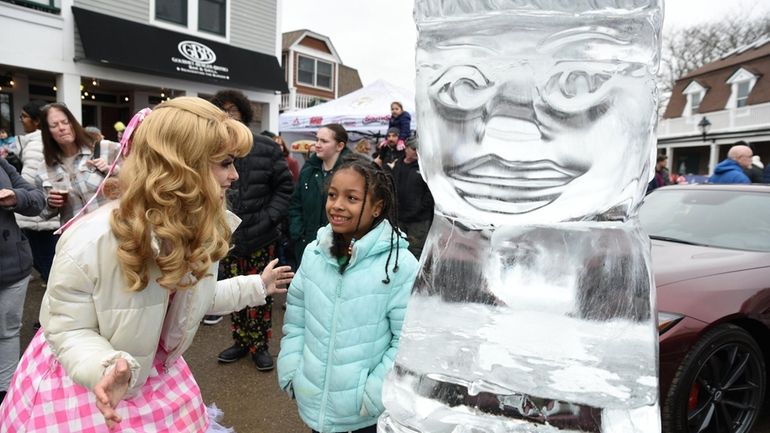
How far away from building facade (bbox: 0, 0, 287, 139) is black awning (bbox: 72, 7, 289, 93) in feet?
0.07

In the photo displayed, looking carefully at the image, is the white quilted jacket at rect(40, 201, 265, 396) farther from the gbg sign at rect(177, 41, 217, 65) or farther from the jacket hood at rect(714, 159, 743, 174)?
the gbg sign at rect(177, 41, 217, 65)

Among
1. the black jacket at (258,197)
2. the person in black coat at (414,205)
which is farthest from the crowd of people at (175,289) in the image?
the person in black coat at (414,205)

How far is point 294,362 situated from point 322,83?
2613 centimetres

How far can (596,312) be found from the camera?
1.03 meters

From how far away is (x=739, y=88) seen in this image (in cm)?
2559

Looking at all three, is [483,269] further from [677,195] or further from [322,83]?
[322,83]

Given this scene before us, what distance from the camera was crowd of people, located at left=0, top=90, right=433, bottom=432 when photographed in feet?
4.68

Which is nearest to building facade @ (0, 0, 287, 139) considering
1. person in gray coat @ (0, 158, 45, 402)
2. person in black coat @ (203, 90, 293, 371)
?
person in black coat @ (203, 90, 293, 371)

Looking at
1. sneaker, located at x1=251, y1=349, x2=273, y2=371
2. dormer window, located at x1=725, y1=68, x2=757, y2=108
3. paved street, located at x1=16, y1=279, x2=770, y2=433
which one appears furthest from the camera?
dormer window, located at x1=725, y1=68, x2=757, y2=108

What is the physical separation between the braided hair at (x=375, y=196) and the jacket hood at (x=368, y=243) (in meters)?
0.02

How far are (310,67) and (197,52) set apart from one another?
→ 47.4ft

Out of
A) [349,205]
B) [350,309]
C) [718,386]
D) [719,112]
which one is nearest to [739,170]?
[718,386]

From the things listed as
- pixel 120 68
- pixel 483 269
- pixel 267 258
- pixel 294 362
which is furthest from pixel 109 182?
pixel 120 68

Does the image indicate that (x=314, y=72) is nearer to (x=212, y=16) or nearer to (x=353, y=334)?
(x=212, y=16)
